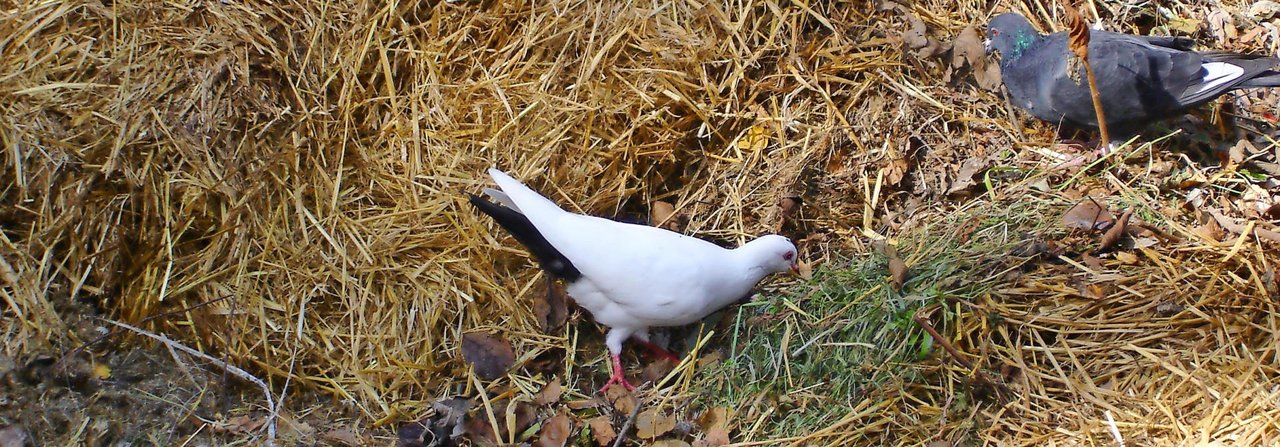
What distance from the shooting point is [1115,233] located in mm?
2824

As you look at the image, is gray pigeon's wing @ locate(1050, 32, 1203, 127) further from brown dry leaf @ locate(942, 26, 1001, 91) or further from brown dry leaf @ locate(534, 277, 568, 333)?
brown dry leaf @ locate(534, 277, 568, 333)

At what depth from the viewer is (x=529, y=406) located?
2869mm

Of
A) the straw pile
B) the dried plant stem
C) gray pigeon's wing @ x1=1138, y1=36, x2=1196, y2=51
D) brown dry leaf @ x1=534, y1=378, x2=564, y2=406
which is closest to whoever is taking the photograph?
the straw pile

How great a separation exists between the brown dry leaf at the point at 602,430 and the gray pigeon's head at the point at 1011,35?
227 cm

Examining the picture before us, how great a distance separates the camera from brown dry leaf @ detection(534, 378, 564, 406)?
2.88 meters

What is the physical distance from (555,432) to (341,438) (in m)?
0.68

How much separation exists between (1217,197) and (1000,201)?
2.61 ft

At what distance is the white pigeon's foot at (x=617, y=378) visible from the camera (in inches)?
117

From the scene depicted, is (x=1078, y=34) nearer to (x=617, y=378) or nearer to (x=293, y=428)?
(x=617, y=378)

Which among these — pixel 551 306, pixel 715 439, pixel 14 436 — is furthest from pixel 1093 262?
pixel 14 436

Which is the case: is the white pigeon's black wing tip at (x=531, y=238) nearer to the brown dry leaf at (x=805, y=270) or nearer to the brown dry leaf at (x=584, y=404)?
the brown dry leaf at (x=584, y=404)

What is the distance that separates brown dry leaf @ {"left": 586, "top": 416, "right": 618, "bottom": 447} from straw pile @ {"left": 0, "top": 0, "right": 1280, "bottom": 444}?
1.23 ft

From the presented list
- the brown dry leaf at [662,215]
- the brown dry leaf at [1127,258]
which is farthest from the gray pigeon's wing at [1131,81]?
the brown dry leaf at [662,215]

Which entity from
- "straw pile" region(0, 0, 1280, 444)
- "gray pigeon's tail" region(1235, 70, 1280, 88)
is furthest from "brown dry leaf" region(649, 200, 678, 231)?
"gray pigeon's tail" region(1235, 70, 1280, 88)
